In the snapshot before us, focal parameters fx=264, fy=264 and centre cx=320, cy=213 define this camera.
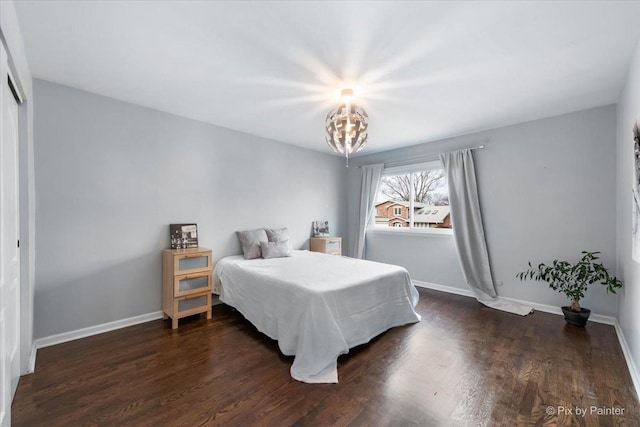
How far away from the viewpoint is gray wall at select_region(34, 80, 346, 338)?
8.10 ft

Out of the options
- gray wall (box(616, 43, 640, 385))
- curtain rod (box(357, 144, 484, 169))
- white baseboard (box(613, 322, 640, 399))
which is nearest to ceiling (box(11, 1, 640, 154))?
gray wall (box(616, 43, 640, 385))

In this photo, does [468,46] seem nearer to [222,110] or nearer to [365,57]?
[365,57]

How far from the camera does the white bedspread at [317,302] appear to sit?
83.5 inches

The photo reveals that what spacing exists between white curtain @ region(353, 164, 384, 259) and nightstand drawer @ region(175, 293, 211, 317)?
2892mm

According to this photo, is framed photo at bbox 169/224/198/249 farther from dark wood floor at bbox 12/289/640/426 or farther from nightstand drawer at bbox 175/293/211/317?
dark wood floor at bbox 12/289/640/426

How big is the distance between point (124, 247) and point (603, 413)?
4167 mm

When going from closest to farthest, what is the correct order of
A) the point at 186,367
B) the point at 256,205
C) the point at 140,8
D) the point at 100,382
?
the point at 140,8 → the point at 100,382 → the point at 186,367 → the point at 256,205

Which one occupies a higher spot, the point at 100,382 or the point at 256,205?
the point at 256,205

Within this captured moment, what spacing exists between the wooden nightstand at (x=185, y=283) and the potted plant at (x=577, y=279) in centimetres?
405

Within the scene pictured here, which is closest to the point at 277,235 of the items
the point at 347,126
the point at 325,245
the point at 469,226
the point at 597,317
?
the point at 325,245

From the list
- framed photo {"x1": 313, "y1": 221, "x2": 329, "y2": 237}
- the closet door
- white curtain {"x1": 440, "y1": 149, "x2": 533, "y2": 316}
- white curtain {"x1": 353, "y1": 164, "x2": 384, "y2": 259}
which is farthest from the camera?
white curtain {"x1": 353, "y1": 164, "x2": 384, "y2": 259}

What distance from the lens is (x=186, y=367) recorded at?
2119 millimetres

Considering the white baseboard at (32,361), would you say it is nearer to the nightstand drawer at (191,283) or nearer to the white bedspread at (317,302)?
the nightstand drawer at (191,283)

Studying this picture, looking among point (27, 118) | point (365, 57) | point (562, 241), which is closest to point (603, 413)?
point (562, 241)
